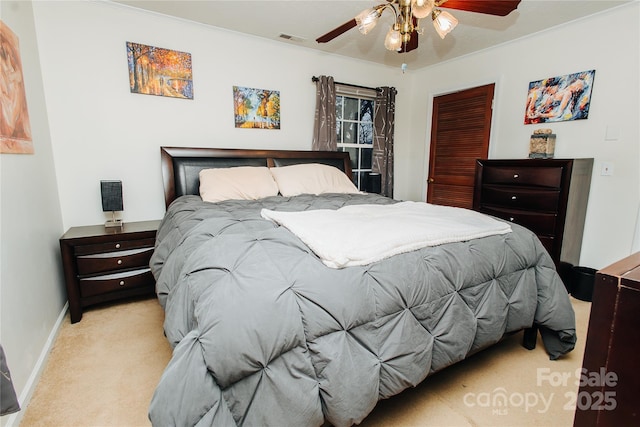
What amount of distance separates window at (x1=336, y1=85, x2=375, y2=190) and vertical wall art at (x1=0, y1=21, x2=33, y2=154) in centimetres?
288

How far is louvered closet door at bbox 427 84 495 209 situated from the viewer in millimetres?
3645

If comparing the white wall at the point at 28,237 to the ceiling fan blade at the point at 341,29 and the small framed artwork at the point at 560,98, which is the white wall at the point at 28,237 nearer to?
the ceiling fan blade at the point at 341,29

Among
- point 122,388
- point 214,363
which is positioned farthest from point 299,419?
point 122,388

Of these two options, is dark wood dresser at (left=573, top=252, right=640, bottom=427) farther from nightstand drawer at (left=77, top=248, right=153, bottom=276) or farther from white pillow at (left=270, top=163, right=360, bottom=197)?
nightstand drawer at (left=77, top=248, right=153, bottom=276)

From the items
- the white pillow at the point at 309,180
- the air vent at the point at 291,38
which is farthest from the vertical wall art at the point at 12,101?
the air vent at the point at 291,38

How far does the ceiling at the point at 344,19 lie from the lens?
255 centimetres

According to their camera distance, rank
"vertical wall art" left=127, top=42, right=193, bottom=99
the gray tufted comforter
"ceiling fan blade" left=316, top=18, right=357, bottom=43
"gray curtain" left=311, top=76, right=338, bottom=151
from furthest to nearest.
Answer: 1. "gray curtain" left=311, top=76, right=338, bottom=151
2. "vertical wall art" left=127, top=42, right=193, bottom=99
3. "ceiling fan blade" left=316, top=18, right=357, bottom=43
4. the gray tufted comforter

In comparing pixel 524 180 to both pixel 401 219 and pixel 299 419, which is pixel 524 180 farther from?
pixel 299 419

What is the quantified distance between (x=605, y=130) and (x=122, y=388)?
400 cm

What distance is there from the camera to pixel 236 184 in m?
2.69

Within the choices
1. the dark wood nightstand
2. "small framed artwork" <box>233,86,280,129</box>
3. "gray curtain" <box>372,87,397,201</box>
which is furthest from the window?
the dark wood nightstand

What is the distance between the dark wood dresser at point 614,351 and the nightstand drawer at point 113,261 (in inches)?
104

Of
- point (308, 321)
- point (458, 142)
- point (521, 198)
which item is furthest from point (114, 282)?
point (458, 142)

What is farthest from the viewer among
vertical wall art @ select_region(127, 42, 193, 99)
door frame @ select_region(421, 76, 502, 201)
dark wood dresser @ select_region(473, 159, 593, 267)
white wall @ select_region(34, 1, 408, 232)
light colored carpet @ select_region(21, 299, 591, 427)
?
door frame @ select_region(421, 76, 502, 201)
